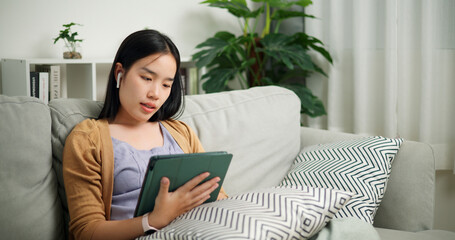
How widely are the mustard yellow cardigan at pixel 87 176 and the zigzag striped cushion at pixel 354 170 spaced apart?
62cm

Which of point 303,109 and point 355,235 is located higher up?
point 303,109

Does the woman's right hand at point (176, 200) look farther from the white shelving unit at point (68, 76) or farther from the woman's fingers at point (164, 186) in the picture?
the white shelving unit at point (68, 76)

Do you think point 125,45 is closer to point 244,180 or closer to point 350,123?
point 244,180

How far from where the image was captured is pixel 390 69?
2395 millimetres

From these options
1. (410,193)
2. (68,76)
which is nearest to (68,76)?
(68,76)

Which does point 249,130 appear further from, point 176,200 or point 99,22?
point 99,22

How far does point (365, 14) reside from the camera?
251cm

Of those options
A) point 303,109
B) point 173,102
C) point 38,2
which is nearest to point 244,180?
point 173,102

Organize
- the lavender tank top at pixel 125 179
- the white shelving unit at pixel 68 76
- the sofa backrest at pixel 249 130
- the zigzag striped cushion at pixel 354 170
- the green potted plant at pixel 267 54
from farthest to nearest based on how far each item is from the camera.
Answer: the green potted plant at pixel 267 54 < the white shelving unit at pixel 68 76 < the sofa backrest at pixel 249 130 < the zigzag striped cushion at pixel 354 170 < the lavender tank top at pixel 125 179

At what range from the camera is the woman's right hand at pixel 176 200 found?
3.46 ft

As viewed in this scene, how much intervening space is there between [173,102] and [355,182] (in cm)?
61

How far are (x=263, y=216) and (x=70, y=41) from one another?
1.80 metres

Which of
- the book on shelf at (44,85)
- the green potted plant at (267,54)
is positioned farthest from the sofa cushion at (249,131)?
the book on shelf at (44,85)

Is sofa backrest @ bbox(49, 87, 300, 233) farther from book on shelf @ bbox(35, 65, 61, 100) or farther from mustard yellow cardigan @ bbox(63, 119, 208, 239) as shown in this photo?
book on shelf @ bbox(35, 65, 61, 100)
